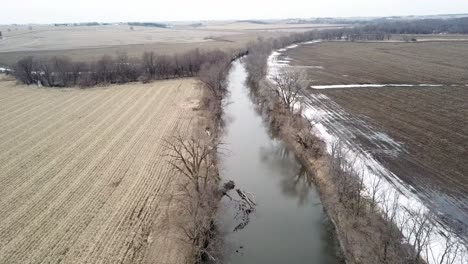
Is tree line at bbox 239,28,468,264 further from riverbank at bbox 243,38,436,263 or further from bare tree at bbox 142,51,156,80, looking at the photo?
bare tree at bbox 142,51,156,80

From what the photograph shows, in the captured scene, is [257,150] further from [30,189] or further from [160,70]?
[160,70]

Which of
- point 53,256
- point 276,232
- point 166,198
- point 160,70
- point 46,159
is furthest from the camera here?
point 160,70

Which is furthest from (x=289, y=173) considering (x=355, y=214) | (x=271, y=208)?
(x=355, y=214)

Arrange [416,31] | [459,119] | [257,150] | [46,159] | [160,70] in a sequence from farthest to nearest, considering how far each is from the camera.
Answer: [416,31]
[160,70]
[459,119]
[257,150]
[46,159]

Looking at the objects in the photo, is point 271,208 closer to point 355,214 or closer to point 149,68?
point 355,214

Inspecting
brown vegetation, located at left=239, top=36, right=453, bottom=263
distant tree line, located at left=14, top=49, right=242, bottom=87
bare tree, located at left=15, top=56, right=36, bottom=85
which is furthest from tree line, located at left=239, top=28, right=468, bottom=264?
bare tree, located at left=15, top=56, right=36, bottom=85

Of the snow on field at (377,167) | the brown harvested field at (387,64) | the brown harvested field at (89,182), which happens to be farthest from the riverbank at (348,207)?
the brown harvested field at (387,64)

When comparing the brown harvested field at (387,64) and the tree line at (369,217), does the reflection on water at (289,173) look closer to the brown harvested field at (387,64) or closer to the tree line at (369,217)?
the tree line at (369,217)

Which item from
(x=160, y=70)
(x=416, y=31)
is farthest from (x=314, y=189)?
(x=416, y=31)
